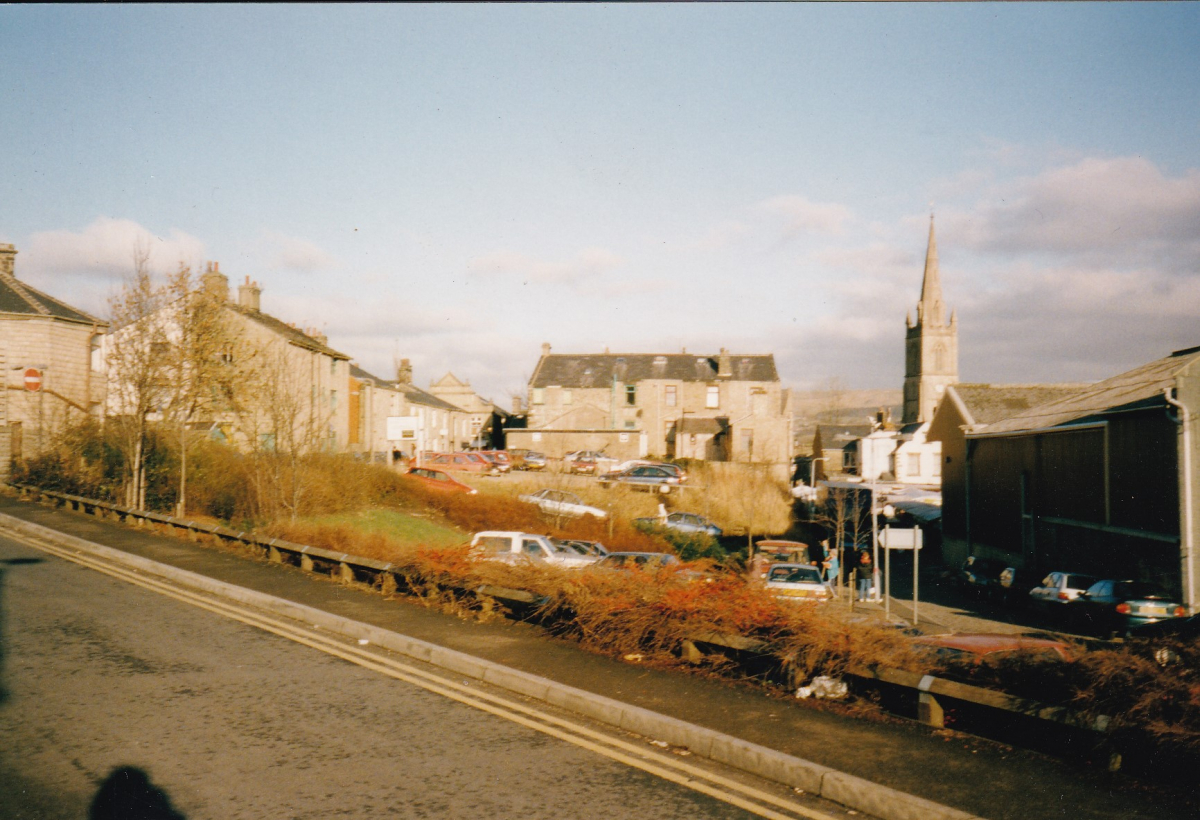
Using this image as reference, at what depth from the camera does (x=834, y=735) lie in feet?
21.3

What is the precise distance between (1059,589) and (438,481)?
2411 centimetres

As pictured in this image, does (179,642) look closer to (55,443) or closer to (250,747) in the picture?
(250,747)

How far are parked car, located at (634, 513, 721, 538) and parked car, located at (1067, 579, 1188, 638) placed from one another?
1566 centimetres

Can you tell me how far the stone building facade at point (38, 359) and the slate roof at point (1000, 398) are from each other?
1568 inches

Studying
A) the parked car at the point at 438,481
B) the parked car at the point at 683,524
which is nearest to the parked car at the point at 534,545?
the parked car at the point at 683,524

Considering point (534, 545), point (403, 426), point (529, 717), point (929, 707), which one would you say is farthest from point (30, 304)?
point (929, 707)

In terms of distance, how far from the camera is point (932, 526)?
157 feet

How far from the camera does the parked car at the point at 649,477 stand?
146 feet

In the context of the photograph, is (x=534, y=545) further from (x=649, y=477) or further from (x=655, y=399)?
(x=655, y=399)

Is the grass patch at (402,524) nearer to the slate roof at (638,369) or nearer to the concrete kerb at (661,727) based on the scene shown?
the concrete kerb at (661,727)

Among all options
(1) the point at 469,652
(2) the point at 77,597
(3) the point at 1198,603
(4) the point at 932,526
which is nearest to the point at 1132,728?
(1) the point at 469,652

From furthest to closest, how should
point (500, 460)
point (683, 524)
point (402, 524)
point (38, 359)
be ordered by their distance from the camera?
point (500, 460), point (38, 359), point (683, 524), point (402, 524)

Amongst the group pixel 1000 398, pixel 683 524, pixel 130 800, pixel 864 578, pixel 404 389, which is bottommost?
pixel 864 578

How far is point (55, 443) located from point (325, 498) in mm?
9112
